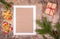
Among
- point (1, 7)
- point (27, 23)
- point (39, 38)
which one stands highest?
point (1, 7)

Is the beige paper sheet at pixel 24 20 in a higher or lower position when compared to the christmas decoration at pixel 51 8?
lower

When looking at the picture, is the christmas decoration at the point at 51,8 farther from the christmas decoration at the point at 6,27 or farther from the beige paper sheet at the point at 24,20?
the christmas decoration at the point at 6,27

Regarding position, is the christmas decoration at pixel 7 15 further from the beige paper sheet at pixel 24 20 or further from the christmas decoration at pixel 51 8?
the christmas decoration at pixel 51 8

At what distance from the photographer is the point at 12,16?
3.85 ft

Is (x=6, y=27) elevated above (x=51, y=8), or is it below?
below

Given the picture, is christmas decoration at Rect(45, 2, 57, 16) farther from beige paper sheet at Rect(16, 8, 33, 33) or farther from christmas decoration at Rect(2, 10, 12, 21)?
christmas decoration at Rect(2, 10, 12, 21)

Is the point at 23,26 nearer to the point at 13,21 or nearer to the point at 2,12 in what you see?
the point at 13,21

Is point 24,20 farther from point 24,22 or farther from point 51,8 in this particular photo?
point 51,8

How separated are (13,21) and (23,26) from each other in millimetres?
83

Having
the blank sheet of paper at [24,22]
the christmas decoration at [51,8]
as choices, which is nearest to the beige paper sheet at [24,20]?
the blank sheet of paper at [24,22]

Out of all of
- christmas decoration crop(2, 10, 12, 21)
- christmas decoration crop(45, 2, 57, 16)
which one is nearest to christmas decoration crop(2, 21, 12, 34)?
christmas decoration crop(2, 10, 12, 21)

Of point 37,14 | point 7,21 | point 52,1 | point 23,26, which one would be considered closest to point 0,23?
point 7,21

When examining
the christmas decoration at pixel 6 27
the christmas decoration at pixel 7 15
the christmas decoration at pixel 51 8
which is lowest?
the christmas decoration at pixel 6 27

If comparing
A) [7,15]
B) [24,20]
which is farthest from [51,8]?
[7,15]
